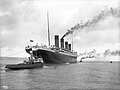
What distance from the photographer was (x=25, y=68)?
70.2m

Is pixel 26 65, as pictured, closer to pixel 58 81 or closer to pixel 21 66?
pixel 21 66

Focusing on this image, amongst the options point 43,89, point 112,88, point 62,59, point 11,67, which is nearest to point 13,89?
point 43,89

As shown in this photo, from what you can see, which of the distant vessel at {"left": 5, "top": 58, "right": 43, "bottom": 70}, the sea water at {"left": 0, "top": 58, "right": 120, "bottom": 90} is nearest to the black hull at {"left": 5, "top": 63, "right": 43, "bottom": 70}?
the distant vessel at {"left": 5, "top": 58, "right": 43, "bottom": 70}

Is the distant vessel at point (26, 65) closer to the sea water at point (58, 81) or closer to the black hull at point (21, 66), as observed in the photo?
the black hull at point (21, 66)

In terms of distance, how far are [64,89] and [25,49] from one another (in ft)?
231

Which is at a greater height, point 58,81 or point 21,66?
point 21,66

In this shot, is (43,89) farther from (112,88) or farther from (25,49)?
(25,49)

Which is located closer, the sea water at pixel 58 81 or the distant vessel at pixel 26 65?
the sea water at pixel 58 81

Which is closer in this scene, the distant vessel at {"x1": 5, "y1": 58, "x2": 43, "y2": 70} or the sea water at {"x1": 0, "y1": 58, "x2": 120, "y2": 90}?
the sea water at {"x1": 0, "y1": 58, "x2": 120, "y2": 90}

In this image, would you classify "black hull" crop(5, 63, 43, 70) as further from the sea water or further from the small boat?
the sea water

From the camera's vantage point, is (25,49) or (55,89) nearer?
(55,89)

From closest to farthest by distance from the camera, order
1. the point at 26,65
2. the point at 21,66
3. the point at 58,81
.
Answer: the point at 58,81
the point at 21,66
the point at 26,65

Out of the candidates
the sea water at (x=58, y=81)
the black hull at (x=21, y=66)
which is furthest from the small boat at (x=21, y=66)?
the sea water at (x=58, y=81)

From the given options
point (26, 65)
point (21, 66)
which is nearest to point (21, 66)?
point (21, 66)
